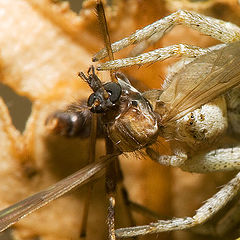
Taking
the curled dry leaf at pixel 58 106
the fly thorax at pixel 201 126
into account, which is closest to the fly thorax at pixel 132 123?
the fly thorax at pixel 201 126

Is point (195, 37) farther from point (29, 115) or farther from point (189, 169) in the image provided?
point (29, 115)

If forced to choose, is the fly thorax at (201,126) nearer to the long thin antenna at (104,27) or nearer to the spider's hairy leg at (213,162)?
the spider's hairy leg at (213,162)

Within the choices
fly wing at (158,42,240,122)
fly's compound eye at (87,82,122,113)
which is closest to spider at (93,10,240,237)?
fly wing at (158,42,240,122)

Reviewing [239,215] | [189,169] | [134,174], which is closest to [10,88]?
[134,174]

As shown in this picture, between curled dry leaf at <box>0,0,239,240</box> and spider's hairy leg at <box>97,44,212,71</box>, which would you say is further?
curled dry leaf at <box>0,0,239,240</box>

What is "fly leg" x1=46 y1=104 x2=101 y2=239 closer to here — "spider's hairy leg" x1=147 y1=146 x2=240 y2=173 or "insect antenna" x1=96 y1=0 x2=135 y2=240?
"insect antenna" x1=96 y1=0 x2=135 y2=240

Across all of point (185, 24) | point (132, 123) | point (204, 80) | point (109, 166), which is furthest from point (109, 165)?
point (185, 24)
